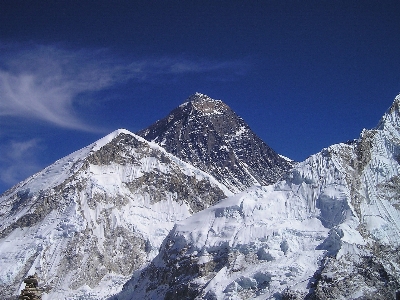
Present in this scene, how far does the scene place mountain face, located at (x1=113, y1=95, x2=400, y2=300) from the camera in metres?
59.8

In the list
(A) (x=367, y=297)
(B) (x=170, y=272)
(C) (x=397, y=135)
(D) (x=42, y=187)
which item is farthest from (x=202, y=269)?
(D) (x=42, y=187)

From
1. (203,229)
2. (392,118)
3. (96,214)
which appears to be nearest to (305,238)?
(203,229)

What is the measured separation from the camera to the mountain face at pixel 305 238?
59.8m

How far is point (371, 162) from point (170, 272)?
33.8 metres

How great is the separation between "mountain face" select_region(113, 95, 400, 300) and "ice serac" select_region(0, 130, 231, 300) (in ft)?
66.2

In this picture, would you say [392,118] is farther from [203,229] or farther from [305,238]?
[203,229]

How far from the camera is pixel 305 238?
6944 cm

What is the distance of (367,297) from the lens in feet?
182

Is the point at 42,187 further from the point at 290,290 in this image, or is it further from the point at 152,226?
the point at 290,290

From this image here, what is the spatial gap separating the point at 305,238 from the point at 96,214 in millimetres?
54946

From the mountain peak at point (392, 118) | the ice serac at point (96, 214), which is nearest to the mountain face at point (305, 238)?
the mountain peak at point (392, 118)

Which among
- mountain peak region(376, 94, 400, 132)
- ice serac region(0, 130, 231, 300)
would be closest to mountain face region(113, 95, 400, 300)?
mountain peak region(376, 94, 400, 132)

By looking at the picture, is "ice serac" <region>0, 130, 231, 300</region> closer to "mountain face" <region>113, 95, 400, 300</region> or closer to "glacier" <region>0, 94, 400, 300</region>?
"glacier" <region>0, 94, 400, 300</region>

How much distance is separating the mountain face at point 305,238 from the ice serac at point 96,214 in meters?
20.2
